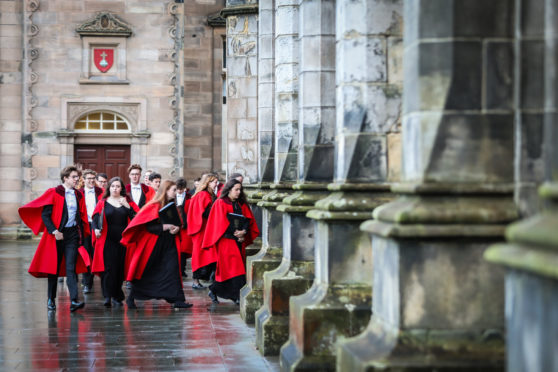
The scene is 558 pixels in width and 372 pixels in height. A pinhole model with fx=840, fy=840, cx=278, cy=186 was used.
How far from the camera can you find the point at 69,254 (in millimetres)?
11273

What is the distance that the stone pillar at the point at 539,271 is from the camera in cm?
311

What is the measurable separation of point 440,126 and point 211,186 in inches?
361

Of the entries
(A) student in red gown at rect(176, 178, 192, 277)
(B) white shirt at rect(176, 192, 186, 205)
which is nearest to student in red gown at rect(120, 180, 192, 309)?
(A) student in red gown at rect(176, 178, 192, 277)

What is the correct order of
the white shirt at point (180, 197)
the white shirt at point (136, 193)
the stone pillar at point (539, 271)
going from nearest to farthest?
the stone pillar at point (539, 271) → the white shirt at point (136, 193) → the white shirt at point (180, 197)

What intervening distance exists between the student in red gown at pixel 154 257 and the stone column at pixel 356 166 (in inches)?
197

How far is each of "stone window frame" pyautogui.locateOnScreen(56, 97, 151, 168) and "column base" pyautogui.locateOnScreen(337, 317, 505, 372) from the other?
20248 millimetres

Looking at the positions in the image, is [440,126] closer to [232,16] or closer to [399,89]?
[399,89]

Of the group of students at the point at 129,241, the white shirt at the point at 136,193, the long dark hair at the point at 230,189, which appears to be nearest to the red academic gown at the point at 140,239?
the group of students at the point at 129,241

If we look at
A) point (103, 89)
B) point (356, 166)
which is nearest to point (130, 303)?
point (356, 166)

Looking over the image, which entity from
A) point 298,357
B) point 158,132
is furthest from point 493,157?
point 158,132

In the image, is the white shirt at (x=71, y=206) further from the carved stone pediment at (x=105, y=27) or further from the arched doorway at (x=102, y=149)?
the carved stone pediment at (x=105, y=27)

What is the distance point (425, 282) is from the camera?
466 cm

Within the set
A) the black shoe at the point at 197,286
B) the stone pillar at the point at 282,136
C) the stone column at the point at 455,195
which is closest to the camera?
the stone column at the point at 455,195

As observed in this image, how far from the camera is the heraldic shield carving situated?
79.9 feet
